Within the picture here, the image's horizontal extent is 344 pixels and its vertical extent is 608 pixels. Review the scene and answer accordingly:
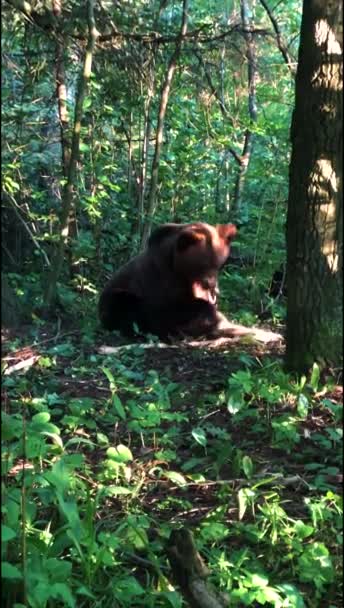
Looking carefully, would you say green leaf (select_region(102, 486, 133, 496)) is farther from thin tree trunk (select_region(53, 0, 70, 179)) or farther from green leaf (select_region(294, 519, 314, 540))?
thin tree trunk (select_region(53, 0, 70, 179))

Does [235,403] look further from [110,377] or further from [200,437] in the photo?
[110,377]

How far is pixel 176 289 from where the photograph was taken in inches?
279

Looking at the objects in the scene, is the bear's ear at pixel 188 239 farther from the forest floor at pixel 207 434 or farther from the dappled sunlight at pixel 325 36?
the dappled sunlight at pixel 325 36

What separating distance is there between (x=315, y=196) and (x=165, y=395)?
61.9 inches

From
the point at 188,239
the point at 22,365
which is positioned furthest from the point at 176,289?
the point at 22,365

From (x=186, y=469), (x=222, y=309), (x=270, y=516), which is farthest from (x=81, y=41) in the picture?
(x=270, y=516)

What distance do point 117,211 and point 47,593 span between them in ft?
26.2

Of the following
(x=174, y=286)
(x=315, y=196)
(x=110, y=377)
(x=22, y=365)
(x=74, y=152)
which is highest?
(x=74, y=152)

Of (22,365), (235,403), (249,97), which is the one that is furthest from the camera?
(249,97)

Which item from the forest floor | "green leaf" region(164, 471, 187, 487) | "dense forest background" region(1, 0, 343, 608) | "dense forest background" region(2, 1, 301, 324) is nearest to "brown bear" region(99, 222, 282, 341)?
"dense forest background" region(1, 0, 343, 608)

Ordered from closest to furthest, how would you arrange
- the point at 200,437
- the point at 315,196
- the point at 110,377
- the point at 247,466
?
the point at 247,466
the point at 200,437
the point at 110,377
the point at 315,196

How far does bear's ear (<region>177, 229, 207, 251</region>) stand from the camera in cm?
675

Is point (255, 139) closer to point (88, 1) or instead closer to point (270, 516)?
point (88, 1)

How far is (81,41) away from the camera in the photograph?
809 centimetres
